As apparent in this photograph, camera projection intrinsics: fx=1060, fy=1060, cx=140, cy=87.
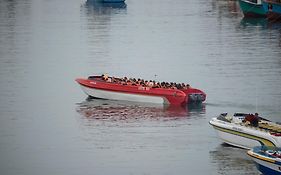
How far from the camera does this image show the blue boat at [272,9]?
115500 millimetres

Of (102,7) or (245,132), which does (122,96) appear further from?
(102,7)

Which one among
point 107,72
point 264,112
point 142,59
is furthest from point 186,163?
point 142,59

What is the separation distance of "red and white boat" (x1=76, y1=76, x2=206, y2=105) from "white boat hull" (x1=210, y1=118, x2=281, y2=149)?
39.7 ft

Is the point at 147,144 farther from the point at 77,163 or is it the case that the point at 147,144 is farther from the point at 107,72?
the point at 107,72

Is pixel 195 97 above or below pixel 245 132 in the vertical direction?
below

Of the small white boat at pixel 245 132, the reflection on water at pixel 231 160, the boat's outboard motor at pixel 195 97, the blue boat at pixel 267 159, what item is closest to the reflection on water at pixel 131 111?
the boat's outboard motor at pixel 195 97

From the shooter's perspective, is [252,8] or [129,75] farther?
[252,8]

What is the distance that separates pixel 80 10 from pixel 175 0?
21.0m

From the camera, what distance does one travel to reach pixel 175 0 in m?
160

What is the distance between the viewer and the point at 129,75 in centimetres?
8138

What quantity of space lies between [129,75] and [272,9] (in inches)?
1548

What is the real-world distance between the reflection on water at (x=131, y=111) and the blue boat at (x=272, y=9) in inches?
1986

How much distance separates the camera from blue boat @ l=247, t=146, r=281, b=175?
4644cm

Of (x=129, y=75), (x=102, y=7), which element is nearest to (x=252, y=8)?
(x=102, y=7)
